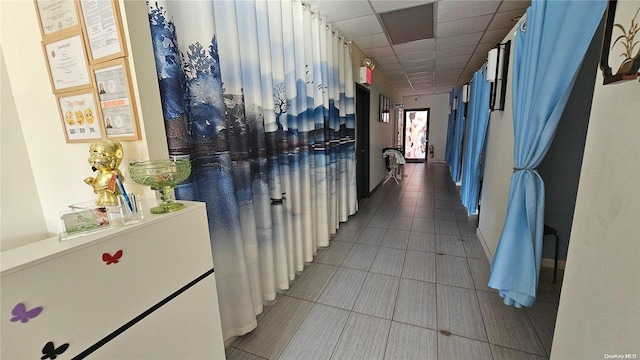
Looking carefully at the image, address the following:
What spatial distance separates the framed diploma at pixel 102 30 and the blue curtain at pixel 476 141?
353cm

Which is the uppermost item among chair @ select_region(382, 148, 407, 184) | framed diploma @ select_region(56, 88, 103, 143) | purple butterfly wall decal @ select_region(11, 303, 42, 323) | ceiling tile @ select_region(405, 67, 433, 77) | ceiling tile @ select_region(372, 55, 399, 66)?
ceiling tile @ select_region(372, 55, 399, 66)

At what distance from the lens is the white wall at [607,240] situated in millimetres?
812

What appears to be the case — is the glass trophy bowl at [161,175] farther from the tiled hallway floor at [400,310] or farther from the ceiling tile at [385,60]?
the ceiling tile at [385,60]

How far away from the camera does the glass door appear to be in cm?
949

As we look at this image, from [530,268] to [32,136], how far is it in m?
3.17

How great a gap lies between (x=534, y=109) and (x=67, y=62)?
8.54ft

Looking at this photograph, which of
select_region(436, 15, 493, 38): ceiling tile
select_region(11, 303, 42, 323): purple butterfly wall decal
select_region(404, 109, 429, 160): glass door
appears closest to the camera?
select_region(11, 303, 42, 323): purple butterfly wall decal

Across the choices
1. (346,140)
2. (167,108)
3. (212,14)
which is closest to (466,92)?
(346,140)

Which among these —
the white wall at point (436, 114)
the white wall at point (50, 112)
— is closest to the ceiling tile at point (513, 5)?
the white wall at point (50, 112)

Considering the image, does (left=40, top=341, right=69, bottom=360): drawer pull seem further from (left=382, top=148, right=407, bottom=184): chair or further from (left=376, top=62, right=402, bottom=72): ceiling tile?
(left=382, top=148, right=407, bottom=184): chair

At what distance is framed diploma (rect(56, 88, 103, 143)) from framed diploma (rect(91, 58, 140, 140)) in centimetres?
5

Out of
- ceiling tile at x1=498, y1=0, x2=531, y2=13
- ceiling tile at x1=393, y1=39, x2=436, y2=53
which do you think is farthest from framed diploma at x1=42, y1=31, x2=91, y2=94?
ceiling tile at x1=393, y1=39, x2=436, y2=53

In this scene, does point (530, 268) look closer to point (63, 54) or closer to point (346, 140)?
point (346, 140)

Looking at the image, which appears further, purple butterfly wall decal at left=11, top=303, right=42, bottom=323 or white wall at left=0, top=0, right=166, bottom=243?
white wall at left=0, top=0, right=166, bottom=243
